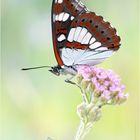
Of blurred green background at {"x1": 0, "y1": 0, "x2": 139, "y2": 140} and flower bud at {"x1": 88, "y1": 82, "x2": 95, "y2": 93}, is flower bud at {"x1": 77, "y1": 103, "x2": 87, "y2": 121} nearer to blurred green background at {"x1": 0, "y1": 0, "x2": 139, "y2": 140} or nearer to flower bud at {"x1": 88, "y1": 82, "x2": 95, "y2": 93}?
flower bud at {"x1": 88, "y1": 82, "x2": 95, "y2": 93}

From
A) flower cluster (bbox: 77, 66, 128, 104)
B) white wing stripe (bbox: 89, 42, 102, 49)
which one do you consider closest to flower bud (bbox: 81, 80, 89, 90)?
flower cluster (bbox: 77, 66, 128, 104)

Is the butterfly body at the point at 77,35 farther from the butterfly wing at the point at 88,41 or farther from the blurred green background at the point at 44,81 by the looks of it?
the blurred green background at the point at 44,81

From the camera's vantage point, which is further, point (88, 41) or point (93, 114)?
point (88, 41)

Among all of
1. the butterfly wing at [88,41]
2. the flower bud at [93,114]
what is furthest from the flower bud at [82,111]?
the butterfly wing at [88,41]

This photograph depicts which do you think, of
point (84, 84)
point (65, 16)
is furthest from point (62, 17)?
point (84, 84)

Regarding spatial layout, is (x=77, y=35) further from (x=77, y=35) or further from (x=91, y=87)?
(x=91, y=87)

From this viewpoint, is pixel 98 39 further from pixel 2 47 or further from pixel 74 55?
pixel 2 47

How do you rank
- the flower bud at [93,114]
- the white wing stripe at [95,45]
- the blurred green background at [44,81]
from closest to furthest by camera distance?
the flower bud at [93,114] → the white wing stripe at [95,45] → the blurred green background at [44,81]
